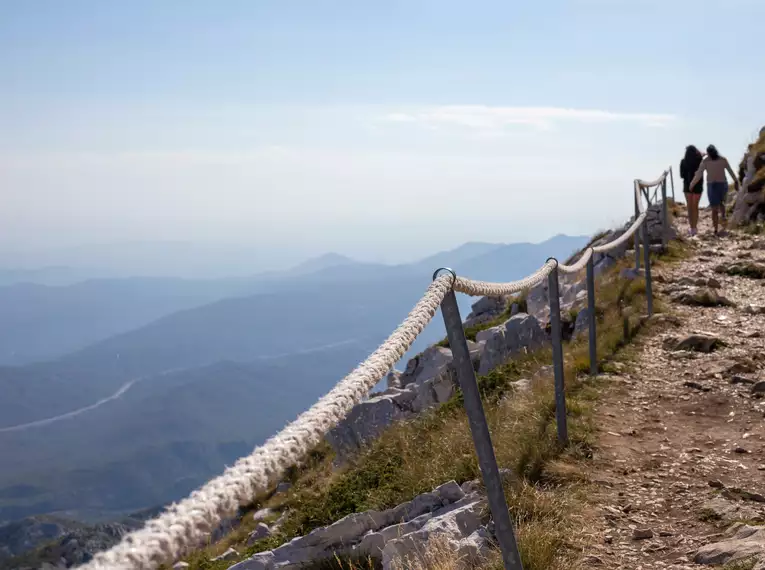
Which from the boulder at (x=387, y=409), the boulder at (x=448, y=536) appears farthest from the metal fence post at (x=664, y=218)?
the boulder at (x=448, y=536)

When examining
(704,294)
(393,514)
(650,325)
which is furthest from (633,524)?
(704,294)

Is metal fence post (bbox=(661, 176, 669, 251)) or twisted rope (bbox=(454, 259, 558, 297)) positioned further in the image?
metal fence post (bbox=(661, 176, 669, 251))

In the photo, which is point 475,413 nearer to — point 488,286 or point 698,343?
point 488,286

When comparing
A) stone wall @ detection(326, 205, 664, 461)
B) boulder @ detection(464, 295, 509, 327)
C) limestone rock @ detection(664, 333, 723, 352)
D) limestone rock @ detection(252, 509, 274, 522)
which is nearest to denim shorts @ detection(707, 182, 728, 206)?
stone wall @ detection(326, 205, 664, 461)

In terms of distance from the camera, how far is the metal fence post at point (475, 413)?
11.0 feet

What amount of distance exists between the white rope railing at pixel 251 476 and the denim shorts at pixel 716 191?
56.6 ft

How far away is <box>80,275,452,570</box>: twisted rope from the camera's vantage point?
1659mm

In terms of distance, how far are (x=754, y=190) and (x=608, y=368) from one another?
1502 centimetres

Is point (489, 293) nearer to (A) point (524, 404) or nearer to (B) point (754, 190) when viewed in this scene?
(A) point (524, 404)

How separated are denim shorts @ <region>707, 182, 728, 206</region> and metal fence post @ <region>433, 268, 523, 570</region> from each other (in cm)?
1710

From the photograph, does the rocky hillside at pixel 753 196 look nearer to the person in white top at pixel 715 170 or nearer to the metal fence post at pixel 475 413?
the person in white top at pixel 715 170

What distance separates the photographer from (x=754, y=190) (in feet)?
68.4

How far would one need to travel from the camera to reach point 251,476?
2.07 meters

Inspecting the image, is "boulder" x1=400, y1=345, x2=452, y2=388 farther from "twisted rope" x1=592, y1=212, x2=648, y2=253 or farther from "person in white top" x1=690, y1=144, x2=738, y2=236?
"person in white top" x1=690, y1=144, x2=738, y2=236
